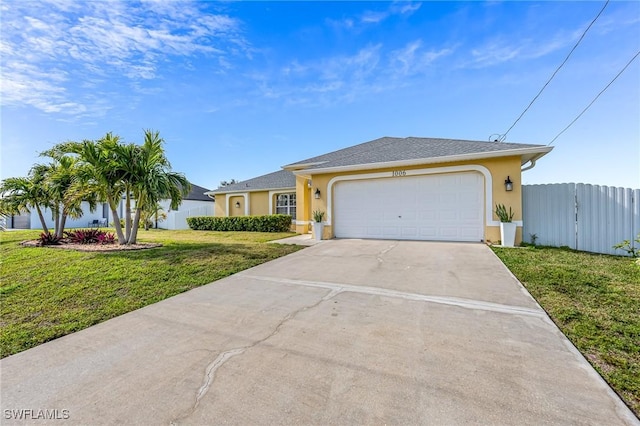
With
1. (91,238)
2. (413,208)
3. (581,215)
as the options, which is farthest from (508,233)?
(91,238)

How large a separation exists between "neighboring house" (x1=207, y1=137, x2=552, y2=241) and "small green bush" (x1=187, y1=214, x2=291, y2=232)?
4683 mm

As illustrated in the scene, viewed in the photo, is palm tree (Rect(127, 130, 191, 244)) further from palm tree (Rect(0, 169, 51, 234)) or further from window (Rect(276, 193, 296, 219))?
window (Rect(276, 193, 296, 219))

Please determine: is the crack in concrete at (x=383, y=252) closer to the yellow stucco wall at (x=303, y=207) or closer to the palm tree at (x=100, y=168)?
the yellow stucco wall at (x=303, y=207)

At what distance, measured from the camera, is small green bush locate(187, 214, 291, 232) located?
49.4 feet

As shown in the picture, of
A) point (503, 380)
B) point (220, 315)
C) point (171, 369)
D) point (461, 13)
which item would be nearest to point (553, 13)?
point (461, 13)

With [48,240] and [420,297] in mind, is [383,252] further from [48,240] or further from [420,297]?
[48,240]

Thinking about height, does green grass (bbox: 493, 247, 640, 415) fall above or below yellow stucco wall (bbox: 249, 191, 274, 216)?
below

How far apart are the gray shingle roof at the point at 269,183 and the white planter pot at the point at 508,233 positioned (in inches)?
428

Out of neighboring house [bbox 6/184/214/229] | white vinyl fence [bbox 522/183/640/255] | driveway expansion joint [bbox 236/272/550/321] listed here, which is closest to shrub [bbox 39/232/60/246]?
driveway expansion joint [bbox 236/272/550/321]

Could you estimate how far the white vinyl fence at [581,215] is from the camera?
280 inches

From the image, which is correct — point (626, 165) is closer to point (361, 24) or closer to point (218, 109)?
point (361, 24)

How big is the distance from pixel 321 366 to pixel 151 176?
27.4 feet

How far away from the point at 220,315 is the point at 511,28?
11.4 m

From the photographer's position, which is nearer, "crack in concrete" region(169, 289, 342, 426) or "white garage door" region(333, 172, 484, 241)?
"crack in concrete" region(169, 289, 342, 426)
